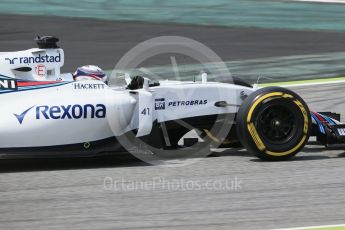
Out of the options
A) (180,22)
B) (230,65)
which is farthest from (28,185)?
(180,22)

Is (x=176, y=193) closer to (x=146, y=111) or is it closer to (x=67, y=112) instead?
(x=146, y=111)

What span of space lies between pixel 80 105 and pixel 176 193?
5.31 ft

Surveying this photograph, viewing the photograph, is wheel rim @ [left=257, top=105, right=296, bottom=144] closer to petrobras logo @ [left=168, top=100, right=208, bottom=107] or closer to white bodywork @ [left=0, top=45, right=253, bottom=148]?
white bodywork @ [left=0, top=45, right=253, bottom=148]

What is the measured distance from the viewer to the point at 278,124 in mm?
9414

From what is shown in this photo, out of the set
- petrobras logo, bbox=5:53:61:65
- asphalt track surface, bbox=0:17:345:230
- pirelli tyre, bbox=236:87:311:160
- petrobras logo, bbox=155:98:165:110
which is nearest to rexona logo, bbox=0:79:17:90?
petrobras logo, bbox=5:53:61:65

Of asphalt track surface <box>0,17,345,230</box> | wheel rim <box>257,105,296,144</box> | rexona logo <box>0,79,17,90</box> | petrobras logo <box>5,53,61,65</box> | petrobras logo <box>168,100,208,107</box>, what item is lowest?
asphalt track surface <box>0,17,345,230</box>

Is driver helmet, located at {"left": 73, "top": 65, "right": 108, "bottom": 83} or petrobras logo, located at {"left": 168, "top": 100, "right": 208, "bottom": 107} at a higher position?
driver helmet, located at {"left": 73, "top": 65, "right": 108, "bottom": 83}

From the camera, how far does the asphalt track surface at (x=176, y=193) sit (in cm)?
725

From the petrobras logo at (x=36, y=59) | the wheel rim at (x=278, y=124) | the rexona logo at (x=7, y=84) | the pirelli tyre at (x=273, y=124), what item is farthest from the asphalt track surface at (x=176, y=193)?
the petrobras logo at (x=36, y=59)

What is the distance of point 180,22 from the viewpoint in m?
19.6

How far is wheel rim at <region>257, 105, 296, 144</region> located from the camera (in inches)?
368

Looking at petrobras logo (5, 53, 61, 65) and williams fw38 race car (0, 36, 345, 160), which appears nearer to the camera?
williams fw38 race car (0, 36, 345, 160)

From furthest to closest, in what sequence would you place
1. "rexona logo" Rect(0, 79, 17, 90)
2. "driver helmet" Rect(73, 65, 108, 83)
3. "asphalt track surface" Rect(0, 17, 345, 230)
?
"driver helmet" Rect(73, 65, 108, 83) < "rexona logo" Rect(0, 79, 17, 90) < "asphalt track surface" Rect(0, 17, 345, 230)

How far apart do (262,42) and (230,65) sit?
195 centimetres
